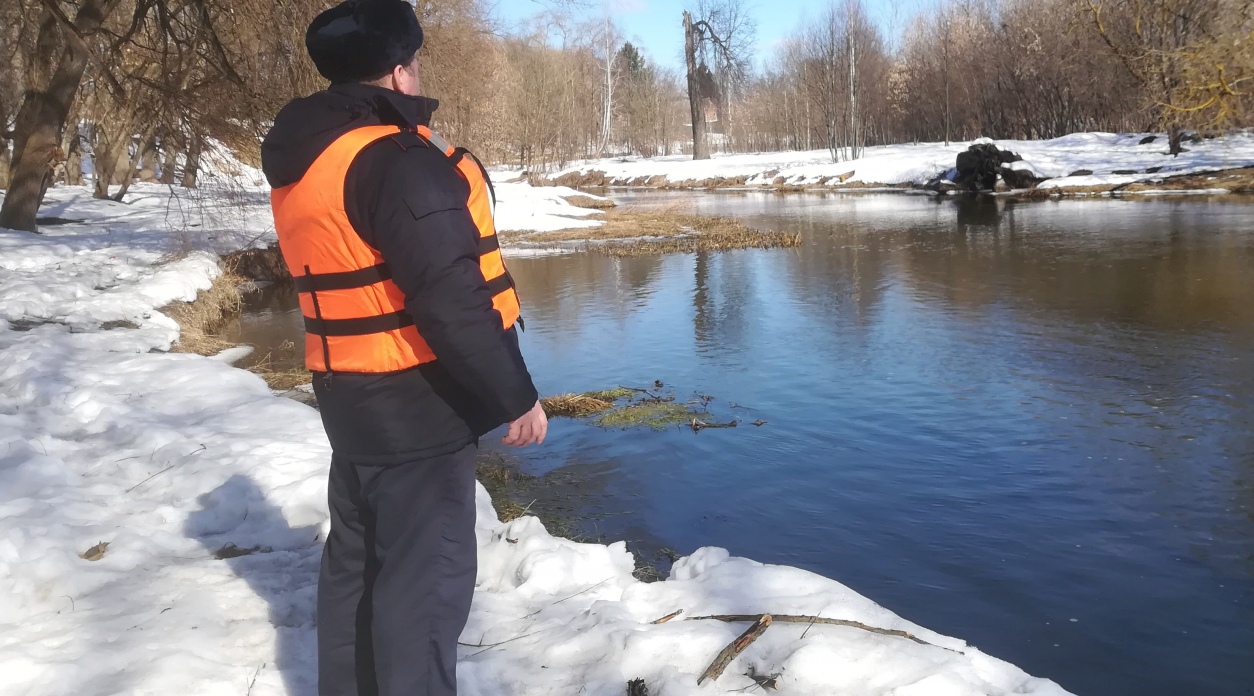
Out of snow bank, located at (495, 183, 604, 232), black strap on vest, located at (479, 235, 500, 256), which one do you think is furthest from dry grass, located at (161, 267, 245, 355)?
snow bank, located at (495, 183, 604, 232)

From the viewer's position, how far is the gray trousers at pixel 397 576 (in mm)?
2146

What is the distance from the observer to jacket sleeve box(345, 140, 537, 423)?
1.99 metres

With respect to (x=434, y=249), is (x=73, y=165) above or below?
above

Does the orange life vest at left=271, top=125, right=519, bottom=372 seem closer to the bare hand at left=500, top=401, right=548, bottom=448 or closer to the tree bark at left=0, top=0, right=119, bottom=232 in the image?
the bare hand at left=500, top=401, right=548, bottom=448

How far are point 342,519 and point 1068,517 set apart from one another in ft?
13.5

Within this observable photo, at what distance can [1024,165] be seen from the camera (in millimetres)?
28922

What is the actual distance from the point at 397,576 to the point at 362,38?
1.24 meters

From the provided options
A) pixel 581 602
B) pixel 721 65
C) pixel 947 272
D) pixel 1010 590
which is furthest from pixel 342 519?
pixel 721 65

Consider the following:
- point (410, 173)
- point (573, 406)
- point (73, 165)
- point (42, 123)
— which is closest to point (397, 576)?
point (410, 173)

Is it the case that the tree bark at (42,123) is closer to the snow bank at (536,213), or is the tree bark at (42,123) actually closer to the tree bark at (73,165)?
the snow bank at (536,213)

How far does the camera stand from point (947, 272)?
524 inches

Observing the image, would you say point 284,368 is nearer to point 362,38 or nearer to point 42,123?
point 42,123

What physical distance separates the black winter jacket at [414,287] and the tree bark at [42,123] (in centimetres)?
1006

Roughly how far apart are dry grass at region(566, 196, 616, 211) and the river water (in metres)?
18.0
